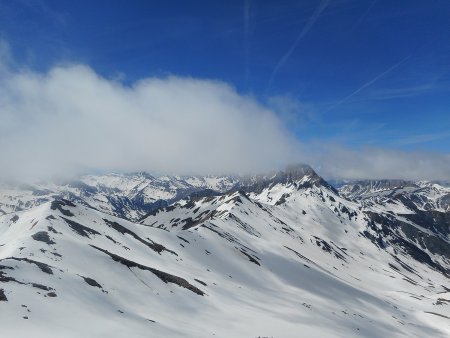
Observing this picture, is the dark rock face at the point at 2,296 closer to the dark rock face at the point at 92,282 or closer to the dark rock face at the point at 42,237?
the dark rock face at the point at 92,282

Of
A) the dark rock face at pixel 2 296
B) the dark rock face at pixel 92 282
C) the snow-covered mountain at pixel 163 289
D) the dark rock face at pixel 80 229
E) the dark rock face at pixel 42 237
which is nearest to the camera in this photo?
the dark rock face at pixel 2 296

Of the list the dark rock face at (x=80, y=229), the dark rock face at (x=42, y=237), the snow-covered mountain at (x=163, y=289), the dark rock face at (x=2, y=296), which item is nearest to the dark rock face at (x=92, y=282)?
the snow-covered mountain at (x=163, y=289)

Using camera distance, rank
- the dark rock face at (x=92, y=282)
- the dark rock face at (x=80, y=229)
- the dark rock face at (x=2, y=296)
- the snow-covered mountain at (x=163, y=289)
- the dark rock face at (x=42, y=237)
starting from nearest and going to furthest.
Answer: the dark rock face at (x=2, y=296) < the snow-covered mountain at (x=163, y=289) < the dark rock face at (x=92, y=282) < the dark rock face at (x=42, y=237) < the dark rock face at (x=80, y=229)

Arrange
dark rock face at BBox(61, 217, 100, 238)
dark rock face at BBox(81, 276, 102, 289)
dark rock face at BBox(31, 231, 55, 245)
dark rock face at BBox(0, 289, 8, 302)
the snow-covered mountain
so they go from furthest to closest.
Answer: dark rock face at BBox(61, 217, 100, 238)
dark rock face at BBox(31, 231, 55, 245)
dark rock face at BBox(81, 276, 102, 289)
the snow-covered mountain
dark rock face at BBox(0, 289, 8, 302)

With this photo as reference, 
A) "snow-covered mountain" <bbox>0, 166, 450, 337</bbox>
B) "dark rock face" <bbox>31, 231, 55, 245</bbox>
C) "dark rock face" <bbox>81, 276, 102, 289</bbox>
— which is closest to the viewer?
"snow-covered mountain" <bbox>0, 166, 450, 337</bbox>

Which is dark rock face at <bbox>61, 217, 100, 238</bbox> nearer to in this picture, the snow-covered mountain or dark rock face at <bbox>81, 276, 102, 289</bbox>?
the snow-covered mountain

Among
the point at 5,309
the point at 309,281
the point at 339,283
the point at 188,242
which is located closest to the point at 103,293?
the point at 5,309

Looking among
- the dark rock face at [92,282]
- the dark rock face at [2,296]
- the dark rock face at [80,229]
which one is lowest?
the dark rock face at [2,296]

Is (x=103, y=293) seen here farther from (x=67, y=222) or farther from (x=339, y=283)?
(x=339, y=283)

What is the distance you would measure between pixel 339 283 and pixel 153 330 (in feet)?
326

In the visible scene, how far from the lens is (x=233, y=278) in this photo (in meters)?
89.9

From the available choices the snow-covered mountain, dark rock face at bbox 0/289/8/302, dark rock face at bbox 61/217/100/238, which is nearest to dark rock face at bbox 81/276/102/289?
the snow-covered mountain

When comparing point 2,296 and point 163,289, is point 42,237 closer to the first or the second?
point 163,289

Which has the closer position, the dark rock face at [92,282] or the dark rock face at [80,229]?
the dark rock face at [92,282]
